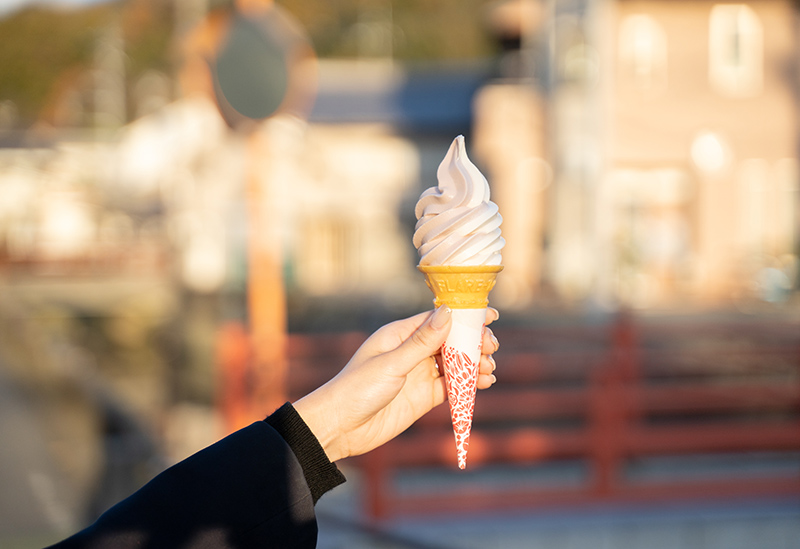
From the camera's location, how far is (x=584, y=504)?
4.25 metres

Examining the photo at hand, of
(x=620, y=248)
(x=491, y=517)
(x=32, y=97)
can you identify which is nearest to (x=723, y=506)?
(x=491, y=517)

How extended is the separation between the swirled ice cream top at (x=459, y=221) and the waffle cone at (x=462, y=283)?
19 millimetres

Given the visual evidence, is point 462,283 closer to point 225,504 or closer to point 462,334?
point 462,334

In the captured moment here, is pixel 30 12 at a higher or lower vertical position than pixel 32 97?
higher

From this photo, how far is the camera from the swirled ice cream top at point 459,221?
150cm

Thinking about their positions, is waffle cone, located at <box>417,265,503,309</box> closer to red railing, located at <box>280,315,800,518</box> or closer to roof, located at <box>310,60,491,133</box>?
red railing, located at <box>280,315,800,518</box>

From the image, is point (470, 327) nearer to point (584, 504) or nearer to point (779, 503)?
point (584, 504)

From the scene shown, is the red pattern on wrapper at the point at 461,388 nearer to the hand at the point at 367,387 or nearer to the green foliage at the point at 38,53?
the hand at the point at 367,387

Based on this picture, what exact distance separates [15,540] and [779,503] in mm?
4307

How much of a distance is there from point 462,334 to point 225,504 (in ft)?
1.87

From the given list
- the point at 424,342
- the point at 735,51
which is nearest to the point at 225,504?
the point at 424,342

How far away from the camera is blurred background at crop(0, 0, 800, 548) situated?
4.27 metres

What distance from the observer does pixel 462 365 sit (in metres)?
1.50

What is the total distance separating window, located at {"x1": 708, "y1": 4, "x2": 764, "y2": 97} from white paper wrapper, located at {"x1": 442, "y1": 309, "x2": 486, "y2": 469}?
14.7m
